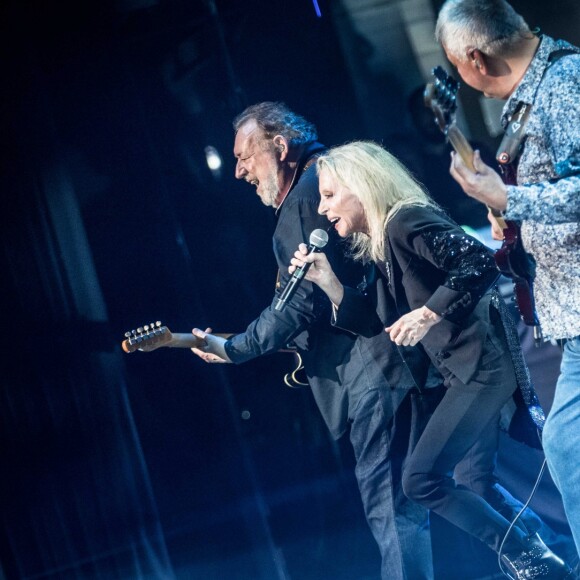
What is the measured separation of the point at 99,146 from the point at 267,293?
1.06 metres

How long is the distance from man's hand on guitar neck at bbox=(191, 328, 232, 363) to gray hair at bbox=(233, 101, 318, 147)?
89 centimetres

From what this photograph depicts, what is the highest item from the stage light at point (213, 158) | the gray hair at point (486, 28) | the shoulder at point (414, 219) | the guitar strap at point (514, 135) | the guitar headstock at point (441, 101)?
the stage light at point (213, 158)

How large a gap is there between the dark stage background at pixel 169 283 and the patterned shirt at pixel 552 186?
1577 mm

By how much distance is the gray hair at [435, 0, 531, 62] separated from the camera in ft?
6.70

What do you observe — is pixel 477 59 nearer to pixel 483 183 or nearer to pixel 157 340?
pixel 483 183

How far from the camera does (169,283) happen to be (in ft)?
12.2

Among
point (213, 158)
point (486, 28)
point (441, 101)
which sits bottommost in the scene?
point (441, 101)

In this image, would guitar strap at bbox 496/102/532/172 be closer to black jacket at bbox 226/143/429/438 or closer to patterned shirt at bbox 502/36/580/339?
patterned shirt at bbox 502/36/580/339

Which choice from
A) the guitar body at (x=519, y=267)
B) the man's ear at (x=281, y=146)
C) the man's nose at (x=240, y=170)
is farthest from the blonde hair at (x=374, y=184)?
the guitar body at (x=519, y=267)

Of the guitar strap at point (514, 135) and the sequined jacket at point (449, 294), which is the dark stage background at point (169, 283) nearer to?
the sequined jacket at point (449, 294)

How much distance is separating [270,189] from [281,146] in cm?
19

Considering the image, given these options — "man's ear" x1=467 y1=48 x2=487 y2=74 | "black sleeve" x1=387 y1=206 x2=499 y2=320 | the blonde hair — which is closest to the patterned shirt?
"man's ear" x1=467 y1=48 x2=487 y2=74

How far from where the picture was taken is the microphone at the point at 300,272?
9.11 ft

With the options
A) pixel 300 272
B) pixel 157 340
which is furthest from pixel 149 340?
pixel 300 272
